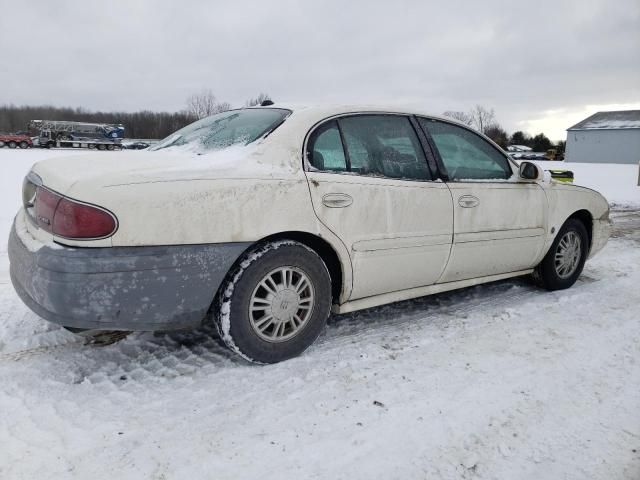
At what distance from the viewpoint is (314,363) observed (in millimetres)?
2812

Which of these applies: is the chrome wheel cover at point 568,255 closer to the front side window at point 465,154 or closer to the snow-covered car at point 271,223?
the snow-covered car at point 271,223

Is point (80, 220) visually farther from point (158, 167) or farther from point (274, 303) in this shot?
point (274, 303)

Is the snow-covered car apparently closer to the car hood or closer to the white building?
the car hood

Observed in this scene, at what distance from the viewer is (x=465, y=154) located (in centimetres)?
363

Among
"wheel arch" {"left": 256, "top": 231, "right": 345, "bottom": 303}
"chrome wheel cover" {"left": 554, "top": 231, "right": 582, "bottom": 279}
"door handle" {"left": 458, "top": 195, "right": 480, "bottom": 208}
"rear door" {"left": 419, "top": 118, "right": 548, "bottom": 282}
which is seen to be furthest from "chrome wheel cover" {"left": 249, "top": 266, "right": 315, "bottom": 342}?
"chrome wheel cover" {"left": 554, "top": 231, "right": 582, "bottom": 279}

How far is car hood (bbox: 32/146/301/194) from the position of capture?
90.8 inches

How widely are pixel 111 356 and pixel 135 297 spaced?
74 cm

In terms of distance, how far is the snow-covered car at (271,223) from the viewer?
2.27 meters

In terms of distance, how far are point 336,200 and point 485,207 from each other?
1.32 m

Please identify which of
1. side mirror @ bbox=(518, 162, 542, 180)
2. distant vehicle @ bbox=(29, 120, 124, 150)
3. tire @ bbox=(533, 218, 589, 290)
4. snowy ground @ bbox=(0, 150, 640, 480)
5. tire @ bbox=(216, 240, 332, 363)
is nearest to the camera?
snowy ground @ bbox=(0, 150, 640, 480)

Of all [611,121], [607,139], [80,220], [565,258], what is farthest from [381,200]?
[611,121]

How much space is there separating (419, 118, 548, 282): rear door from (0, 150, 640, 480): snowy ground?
1.55ft

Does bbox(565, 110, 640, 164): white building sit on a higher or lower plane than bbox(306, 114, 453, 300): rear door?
higher

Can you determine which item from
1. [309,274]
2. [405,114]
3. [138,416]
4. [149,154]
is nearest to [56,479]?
[138,416]
